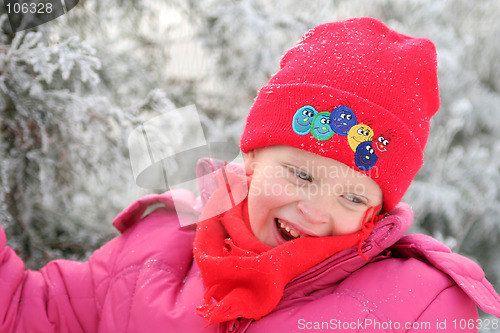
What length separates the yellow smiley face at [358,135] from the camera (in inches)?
50.3

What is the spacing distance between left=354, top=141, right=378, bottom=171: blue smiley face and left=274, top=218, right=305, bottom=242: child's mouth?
257mm

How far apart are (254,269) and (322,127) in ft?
1.37

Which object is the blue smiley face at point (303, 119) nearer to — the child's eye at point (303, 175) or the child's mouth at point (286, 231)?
the child's eye at point (303, 175)

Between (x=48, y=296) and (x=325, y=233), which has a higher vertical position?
(x=325, y=233)

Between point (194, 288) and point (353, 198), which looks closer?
point (353, 198)

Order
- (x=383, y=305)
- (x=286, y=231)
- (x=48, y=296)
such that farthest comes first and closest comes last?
(x=48, y=296) → (x=286, y=231) → (x=383, y=305)

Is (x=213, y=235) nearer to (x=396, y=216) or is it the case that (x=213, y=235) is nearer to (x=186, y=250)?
(x=186, y=250)

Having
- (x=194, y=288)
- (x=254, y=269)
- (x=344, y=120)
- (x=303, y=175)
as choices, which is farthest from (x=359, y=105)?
(x=194, y=288)

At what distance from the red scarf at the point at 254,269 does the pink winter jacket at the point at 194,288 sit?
4 centimetres

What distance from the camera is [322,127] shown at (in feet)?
4.22

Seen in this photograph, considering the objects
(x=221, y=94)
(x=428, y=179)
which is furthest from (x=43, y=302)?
(x=428, y=179)

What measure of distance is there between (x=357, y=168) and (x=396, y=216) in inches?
8.3

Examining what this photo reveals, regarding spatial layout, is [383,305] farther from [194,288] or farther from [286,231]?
[194,288]

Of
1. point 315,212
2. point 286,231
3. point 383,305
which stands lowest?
point 383,305
